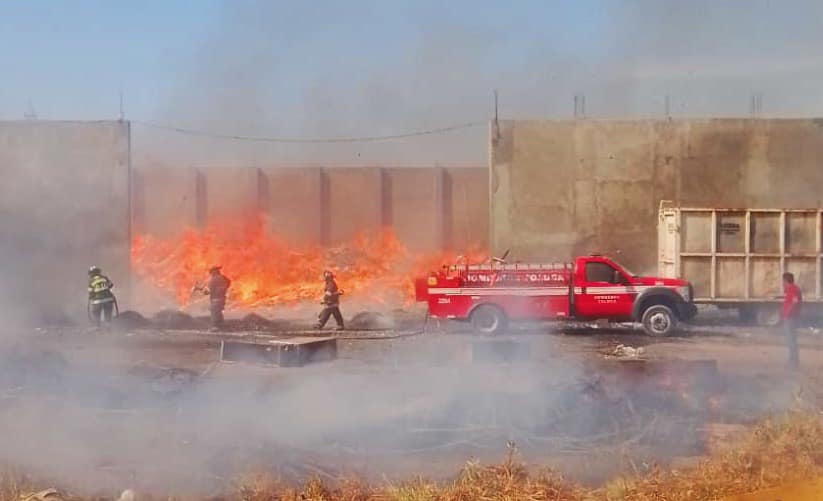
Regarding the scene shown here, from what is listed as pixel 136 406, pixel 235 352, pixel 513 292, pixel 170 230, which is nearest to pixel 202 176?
pixel 170 230

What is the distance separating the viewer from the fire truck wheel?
1564 centimetres

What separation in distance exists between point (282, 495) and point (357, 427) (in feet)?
6.99

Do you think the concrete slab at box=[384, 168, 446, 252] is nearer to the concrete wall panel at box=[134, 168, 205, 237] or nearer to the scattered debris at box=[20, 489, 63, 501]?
the concrete wall panel at box=[134, 168, 205, 237]

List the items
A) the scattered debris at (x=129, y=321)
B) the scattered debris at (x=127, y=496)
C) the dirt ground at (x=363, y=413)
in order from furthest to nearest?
the scattered debris at (x=129, y=321) < the dirt ground at (x=363, y=413) < the scattered debris at (x=127, y=496)

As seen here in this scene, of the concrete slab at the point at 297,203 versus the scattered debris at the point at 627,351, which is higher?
the concrete slab at the point at 297,203

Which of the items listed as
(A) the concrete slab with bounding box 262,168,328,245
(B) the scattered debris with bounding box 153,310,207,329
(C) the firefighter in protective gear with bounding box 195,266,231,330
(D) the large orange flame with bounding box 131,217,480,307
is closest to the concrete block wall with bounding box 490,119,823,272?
(D) the large orange flame with bounding box 131,217,480,307

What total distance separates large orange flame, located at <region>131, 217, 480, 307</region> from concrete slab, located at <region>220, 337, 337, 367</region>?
391 inches

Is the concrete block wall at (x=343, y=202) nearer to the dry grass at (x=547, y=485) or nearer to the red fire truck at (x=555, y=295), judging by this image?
Result: the red fire truck at (x=555, y=295)

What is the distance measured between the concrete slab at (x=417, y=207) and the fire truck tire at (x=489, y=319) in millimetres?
8883

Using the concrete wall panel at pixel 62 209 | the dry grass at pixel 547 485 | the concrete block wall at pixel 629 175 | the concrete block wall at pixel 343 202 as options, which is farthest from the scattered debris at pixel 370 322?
the dry grass at pixel 547 485

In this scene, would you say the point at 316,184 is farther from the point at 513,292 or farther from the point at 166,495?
the point at 166,495

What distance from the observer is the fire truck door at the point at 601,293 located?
15461mm

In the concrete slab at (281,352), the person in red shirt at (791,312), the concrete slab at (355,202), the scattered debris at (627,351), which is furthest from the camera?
the concrete slab at (355,202)

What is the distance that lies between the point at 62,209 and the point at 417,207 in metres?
9.72
